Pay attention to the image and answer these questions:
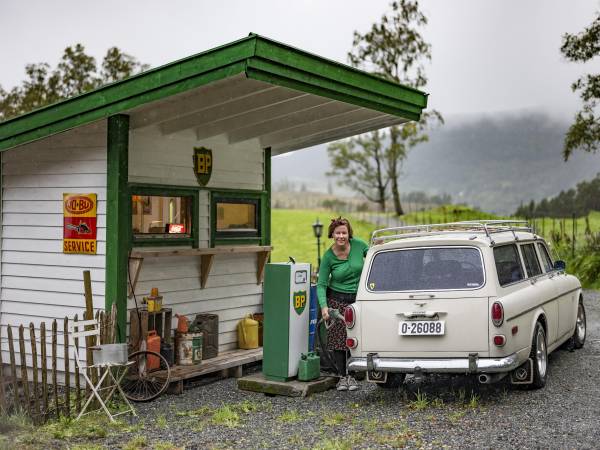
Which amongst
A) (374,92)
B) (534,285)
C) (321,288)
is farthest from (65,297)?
(534,285)

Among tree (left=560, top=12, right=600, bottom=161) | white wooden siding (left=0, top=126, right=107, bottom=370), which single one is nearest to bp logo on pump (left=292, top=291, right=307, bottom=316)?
white wooden siding (left=0, top=126, right=107, bottom=370)

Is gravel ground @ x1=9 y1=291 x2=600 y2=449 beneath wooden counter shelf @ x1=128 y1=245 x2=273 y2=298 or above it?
beneath

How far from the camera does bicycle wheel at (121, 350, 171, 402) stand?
8955 mm

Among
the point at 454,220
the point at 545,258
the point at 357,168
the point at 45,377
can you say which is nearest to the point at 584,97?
the point at 454,220

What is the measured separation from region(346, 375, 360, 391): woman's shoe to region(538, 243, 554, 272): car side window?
2.86 m

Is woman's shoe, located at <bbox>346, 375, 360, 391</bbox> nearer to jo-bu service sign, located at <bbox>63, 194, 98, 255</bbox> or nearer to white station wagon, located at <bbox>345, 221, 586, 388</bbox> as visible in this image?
white station wagon, located at <bbox>345, 221, 586, 388</bbox>

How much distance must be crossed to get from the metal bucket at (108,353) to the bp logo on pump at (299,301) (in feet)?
6.93

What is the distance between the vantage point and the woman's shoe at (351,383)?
902cm

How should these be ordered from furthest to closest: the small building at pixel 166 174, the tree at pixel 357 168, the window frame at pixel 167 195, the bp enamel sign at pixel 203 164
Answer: the tree at pixel 357 168 → the bp enamel sign at pixel 203 164 → the window frame at pixel 167 195 → the small building at pixel 166 174

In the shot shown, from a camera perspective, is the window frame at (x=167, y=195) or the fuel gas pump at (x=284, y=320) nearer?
the fuel gas pump at (x=284, y=320)

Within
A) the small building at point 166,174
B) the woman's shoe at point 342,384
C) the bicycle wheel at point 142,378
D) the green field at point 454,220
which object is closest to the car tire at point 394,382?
the woman's shoe at point 342,384

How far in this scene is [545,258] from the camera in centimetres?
1020

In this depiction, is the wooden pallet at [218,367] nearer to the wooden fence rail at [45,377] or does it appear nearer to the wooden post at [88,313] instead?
the wooden post at [88,313]

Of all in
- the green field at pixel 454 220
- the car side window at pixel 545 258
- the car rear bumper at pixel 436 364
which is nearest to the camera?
the car rear bumper at pixel 436 364
